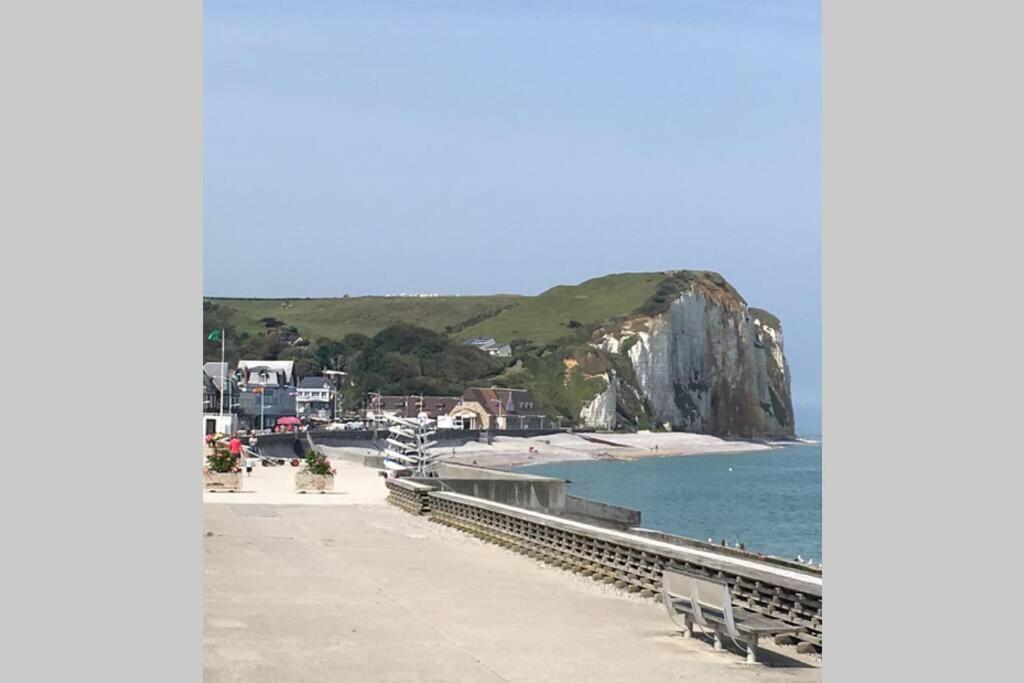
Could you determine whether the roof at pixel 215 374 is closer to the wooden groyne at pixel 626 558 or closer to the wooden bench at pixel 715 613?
the wooden groyne at pixel 626 558

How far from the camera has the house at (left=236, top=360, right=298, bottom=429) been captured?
15112 cm

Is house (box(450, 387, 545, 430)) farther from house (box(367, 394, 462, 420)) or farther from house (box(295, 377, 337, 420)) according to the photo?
house (box(295, 377, 337, 420))

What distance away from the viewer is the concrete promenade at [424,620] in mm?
12359

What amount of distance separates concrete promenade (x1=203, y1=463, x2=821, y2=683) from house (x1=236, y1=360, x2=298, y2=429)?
126m

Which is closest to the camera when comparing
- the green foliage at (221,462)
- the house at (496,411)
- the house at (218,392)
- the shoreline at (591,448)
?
the green foliage at (221,462)

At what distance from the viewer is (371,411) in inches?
7451

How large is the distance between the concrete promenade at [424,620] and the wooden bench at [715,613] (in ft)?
0.69

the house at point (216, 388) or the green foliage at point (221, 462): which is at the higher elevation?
the house at point (216, 388)

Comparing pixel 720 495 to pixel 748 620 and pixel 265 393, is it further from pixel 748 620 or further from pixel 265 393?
pixel 748 620

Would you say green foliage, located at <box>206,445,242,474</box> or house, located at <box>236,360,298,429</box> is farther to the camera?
house, located at <box>236,360,298,429</box>

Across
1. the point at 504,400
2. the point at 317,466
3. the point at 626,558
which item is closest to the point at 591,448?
the point at 504,400

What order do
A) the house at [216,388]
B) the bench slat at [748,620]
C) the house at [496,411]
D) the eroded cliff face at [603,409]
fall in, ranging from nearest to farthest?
the bench slat at [748,620] → the house at [216,388] → the house at [496,411] → the eroded cliff face at [603,409]

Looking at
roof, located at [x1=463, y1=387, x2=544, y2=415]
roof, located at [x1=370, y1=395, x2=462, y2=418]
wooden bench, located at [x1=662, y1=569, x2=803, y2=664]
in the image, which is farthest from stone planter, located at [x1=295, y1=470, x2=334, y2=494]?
roof, located at [x1=463, y1=387, x2=544, y2=415]

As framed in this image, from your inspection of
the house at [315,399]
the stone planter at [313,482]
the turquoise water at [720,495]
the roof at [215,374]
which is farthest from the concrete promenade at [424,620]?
the house at [315,399]
